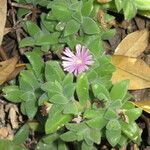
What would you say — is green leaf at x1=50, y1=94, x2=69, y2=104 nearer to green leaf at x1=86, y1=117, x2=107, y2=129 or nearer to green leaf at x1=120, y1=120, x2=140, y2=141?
green leaf at x1=86, y1=117, x2=107, y2=129

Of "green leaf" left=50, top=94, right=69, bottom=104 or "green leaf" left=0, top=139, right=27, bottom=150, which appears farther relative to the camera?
"green leaf" left=0, top=139, right=27, bottom=150

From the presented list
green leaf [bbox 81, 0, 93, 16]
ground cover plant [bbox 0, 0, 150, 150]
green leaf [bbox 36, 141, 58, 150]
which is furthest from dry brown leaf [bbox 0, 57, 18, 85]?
green leaf [bbox 81, 0, 93, 16]

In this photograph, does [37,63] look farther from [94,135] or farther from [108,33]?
[94,135]

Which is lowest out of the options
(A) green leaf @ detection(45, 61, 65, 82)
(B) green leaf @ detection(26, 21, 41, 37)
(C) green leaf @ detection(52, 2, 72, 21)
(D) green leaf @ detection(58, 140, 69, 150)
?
(D) green leaf @ detection(58, 140, 69, 150)

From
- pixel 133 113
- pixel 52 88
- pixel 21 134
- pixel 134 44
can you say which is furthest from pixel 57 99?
pixel 134 44

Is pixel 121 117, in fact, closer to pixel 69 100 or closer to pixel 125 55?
pixel 69 100

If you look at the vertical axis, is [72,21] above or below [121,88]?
above

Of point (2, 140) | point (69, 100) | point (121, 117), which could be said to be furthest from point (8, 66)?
point (121, 117)
